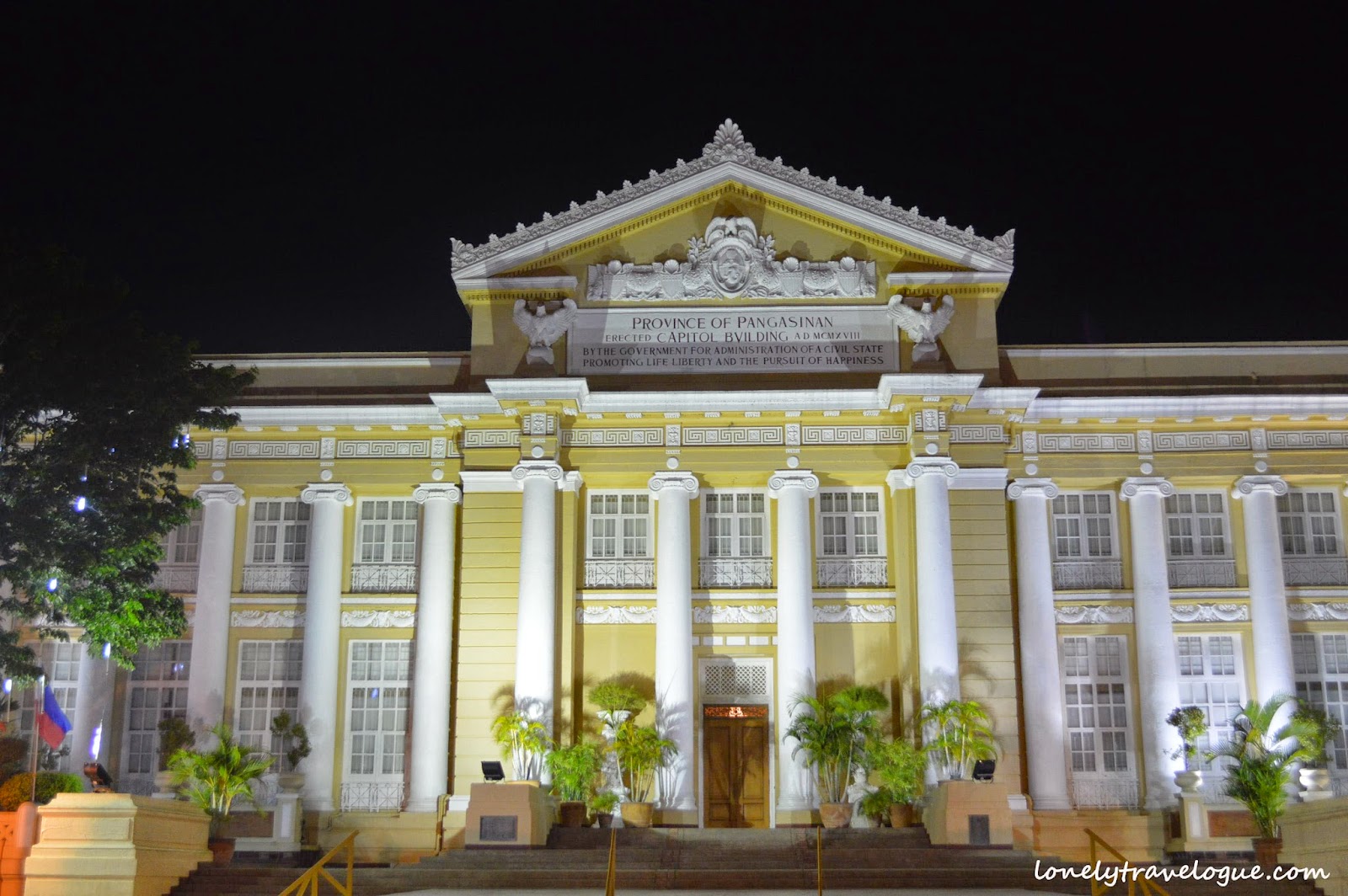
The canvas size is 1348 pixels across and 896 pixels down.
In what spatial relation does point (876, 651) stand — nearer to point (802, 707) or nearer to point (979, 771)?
point (802, 707)

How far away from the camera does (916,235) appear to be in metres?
25.3

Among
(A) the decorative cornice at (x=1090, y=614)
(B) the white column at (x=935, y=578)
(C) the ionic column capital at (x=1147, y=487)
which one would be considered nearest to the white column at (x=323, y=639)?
(B) the white column at (x=935, y=578)

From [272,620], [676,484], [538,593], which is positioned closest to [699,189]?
[676,484]

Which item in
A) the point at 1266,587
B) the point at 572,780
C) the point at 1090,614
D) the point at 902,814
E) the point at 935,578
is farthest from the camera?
the point at 1090,614

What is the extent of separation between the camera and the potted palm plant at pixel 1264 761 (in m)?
21.9

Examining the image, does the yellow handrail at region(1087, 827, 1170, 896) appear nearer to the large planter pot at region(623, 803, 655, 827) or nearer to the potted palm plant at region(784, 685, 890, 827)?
the potted palm plant at region(784, 685, 890, 827)

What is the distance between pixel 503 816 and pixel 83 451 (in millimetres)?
7610

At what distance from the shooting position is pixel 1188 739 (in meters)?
23.8

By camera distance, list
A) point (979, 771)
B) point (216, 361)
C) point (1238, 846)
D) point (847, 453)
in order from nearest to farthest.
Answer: point (979, 771) → point (1238, 846) → point (847, 453) → point (216, 361)

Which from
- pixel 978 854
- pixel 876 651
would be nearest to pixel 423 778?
pixel 876 651

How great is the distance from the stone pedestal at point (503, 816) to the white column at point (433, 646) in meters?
3.27

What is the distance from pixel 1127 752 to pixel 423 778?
11.7 metres

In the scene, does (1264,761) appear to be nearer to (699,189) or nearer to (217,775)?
(699,189)

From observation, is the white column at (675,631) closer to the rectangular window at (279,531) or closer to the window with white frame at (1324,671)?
the rectangular window at (279,531)
